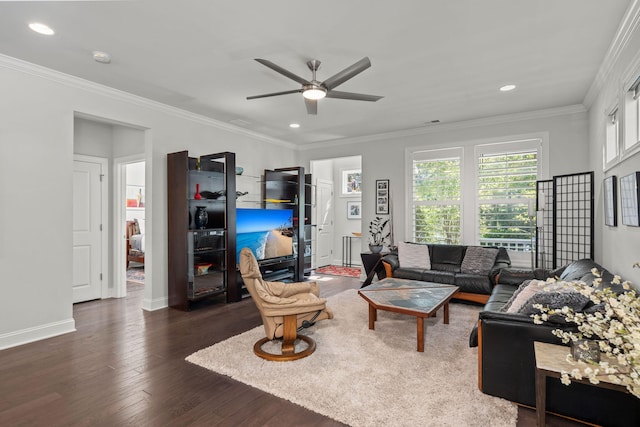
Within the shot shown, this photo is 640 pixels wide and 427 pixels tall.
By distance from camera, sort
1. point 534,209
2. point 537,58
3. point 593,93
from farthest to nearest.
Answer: point 534,209 → point 593,93 → point 537,58

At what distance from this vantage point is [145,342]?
3.40 meters

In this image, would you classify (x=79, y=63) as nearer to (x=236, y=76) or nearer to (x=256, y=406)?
(x=236, y=76)

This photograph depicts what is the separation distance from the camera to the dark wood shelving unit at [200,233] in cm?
459

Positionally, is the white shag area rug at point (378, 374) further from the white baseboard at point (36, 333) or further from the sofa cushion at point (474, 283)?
the white baseboard at point (36, 333)

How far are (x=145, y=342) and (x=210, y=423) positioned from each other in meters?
1.70

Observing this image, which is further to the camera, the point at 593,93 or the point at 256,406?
the point at 593,93

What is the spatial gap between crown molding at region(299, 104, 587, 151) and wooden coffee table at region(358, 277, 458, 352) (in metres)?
2.98

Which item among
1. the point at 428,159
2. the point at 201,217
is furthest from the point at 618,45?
the point at 201,217

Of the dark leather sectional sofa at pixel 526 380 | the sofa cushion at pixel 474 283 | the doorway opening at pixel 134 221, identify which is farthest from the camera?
the doorway opening at pixel 134 221

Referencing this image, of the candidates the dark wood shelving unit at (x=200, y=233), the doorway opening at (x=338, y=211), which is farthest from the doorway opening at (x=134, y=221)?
the doorway opening at (x=338, y=211)

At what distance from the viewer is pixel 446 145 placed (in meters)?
5.80

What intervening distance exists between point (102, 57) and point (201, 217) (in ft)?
7.61

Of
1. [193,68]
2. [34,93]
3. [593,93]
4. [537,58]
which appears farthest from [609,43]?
[34,93]

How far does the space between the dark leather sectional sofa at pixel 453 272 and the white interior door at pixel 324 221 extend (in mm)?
2809
